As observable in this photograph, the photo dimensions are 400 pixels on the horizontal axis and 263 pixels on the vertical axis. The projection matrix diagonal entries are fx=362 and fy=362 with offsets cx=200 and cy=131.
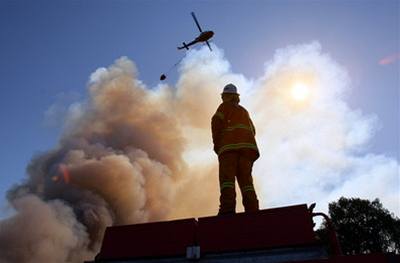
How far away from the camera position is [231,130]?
6.45 meters

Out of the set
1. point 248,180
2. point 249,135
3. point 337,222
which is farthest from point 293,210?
point 337,222

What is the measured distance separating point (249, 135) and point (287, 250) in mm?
2987

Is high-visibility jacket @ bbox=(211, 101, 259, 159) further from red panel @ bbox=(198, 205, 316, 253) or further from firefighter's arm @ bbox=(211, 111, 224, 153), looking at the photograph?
red panel @ bbox=(198, 205, 316, 253)

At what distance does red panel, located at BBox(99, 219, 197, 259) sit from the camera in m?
4.07

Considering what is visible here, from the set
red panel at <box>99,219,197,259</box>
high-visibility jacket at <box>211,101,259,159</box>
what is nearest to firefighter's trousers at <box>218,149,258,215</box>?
high-visibility jacket at <box>211,101,259,159</box>

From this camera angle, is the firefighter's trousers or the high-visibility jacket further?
the high-visibility jacket

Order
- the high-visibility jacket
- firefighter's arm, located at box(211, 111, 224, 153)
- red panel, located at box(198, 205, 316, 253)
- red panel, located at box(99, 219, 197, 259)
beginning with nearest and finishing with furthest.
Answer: red panel, located at box(198, 205, 316, 253)
red panel, located at box(99, 219, 197, 259)
the high-visibility jacket
firefighter's arm, located at box(211, 111, 224, 153)

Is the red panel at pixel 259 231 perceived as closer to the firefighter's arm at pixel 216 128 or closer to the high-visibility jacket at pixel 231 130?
the high-visibility jacket at pixel 231 130

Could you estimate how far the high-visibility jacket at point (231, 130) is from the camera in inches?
247

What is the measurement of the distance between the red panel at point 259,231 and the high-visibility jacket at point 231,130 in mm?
2309

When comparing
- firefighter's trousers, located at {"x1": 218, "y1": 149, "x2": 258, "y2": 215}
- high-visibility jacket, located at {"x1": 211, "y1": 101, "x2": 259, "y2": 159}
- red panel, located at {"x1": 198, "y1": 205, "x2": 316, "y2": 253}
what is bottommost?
red panel, located at {"x1": 198, "y1": 205, "x2": 316, "y2": 253}

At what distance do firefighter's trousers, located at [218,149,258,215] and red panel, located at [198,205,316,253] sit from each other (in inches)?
61.7

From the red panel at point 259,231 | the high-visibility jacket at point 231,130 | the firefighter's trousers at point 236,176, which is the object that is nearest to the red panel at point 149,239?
the red panel at point 259,231

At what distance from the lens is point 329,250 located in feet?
12.0
